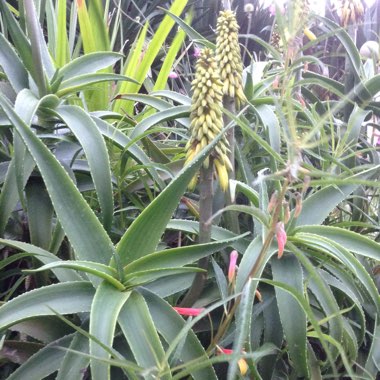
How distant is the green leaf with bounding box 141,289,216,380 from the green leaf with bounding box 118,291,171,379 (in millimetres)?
33

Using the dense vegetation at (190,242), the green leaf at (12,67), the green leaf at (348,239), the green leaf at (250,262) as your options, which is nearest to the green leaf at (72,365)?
the dense vegetation at (190,242)

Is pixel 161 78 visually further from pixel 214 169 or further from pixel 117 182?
pixel 214 169

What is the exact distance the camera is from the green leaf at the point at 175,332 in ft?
2.46

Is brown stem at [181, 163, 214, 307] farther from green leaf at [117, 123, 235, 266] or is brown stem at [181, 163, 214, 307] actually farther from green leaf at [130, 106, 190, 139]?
green leaf at [130, 106, 190, 139]

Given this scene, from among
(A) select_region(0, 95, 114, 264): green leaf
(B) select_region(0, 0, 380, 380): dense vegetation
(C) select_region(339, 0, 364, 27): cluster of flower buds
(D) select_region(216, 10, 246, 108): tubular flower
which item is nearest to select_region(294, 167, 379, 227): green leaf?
(B) select_region(0, 0, 380, 380): dense vegetation

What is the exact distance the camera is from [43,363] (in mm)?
768

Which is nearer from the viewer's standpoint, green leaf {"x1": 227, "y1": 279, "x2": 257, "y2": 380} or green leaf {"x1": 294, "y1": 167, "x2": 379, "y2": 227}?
green leaf {"x1": 227, "y1": 279, "x2": 257, "y2": 380}

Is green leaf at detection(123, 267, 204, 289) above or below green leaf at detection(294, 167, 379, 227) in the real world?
above

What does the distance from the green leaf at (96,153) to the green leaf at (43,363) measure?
0.79 ft

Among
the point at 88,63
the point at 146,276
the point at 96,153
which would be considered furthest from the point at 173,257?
the point at 88,63

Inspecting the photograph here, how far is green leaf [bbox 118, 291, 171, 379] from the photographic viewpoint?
0.69 m

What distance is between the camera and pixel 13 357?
83 cm

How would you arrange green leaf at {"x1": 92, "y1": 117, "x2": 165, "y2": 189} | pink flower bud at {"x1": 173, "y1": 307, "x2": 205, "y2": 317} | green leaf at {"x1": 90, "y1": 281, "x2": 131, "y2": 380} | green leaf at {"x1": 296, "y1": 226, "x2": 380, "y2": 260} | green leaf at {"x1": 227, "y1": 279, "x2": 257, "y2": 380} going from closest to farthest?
green leaf at {"x1": 227, "y1": 279, "x2": 257, "y2": 380} → green leaf at {"x1": 90, "y1": 281, "x2": 131, "y2": 380} → pink flower bud at {"x1": 173, "y1": 307, "x2": 205, "y2": 317} → green leaf at {"x1": 296, "y1": 226, "x2": 380, "y2": 260} → green leaf at {"x1": 92, "y1": 117, "x2": 165, "y2": 189}

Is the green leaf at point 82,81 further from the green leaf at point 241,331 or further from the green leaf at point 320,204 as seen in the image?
the green leaf at point 241,331
